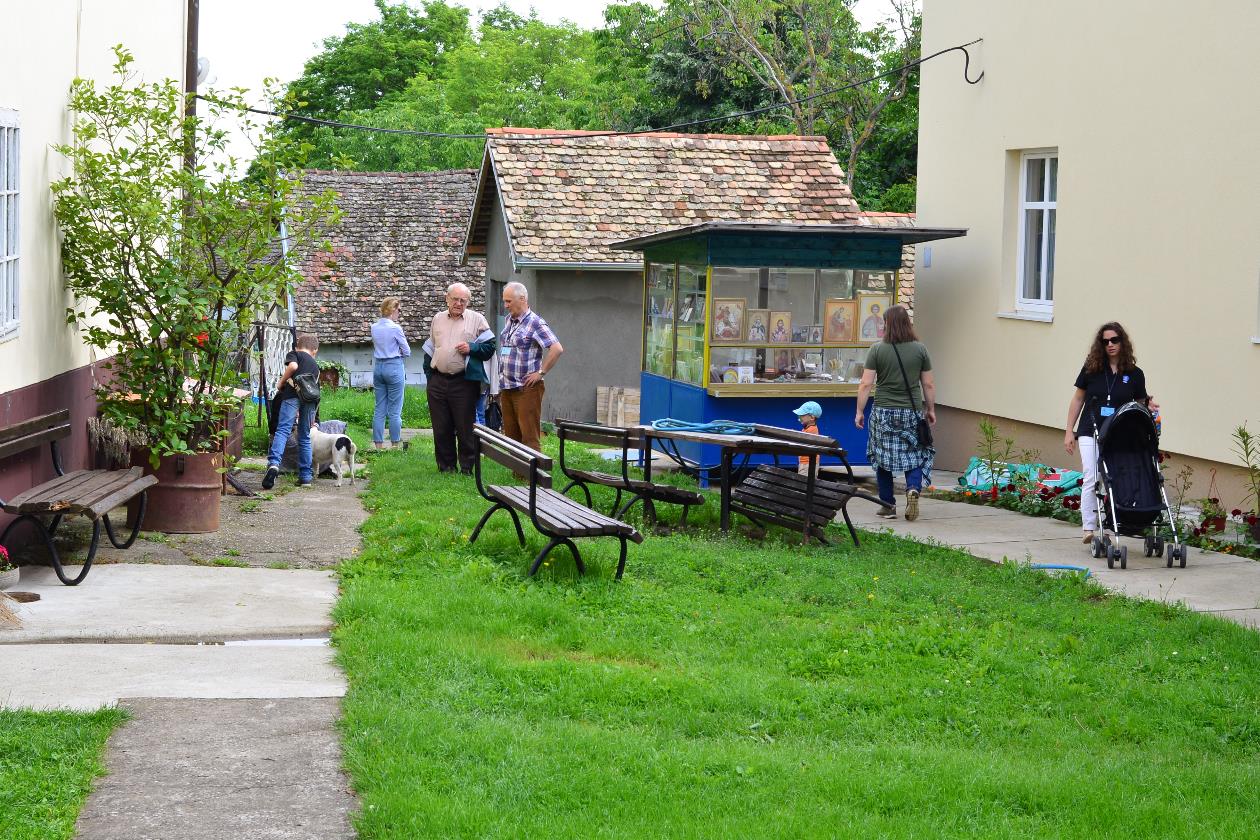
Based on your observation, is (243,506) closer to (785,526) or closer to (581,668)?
(785,526)

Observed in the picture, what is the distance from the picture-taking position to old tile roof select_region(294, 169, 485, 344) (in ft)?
116

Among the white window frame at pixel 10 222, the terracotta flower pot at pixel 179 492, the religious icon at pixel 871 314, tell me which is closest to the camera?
the white window frame at pixel 10 222

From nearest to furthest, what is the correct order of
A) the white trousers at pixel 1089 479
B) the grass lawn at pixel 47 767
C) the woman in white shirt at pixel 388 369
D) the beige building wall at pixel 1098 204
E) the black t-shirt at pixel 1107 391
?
1. the grass lawn at pixel 47 767
2. the black t-shirt at pixel 1107 391
3. the white trousers at pixel 1089 479
4. the beige building wall at pixel 1098 204
5. the woman in white shirt at pixel 388 369

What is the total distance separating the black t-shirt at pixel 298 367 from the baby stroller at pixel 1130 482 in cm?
763

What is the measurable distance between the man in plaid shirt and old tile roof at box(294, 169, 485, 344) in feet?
70.6

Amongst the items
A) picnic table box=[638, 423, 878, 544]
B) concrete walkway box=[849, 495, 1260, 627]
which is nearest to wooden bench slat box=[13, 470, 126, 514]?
picnic table box=[638, 423, 878, 544]

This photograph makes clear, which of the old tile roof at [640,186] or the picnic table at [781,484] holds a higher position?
the old tile roof at [640,186]

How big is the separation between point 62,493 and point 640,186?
15.1 m

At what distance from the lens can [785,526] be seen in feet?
35.3

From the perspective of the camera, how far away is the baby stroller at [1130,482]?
992 cm

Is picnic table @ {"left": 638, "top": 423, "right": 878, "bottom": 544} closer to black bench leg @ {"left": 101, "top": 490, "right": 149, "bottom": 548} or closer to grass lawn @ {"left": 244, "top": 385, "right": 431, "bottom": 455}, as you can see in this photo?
black bench leg @ {"left": 101, "top": 490, "right": 149, "bottom": 548}

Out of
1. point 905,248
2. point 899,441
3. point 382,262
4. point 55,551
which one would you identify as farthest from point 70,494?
point 382,262

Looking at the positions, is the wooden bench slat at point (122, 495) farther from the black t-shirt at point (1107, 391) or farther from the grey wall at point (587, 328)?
the grey wall at point (587, 328)

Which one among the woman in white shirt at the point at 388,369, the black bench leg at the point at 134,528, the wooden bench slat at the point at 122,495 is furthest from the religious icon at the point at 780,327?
the black bench leg at the point at 134,528
